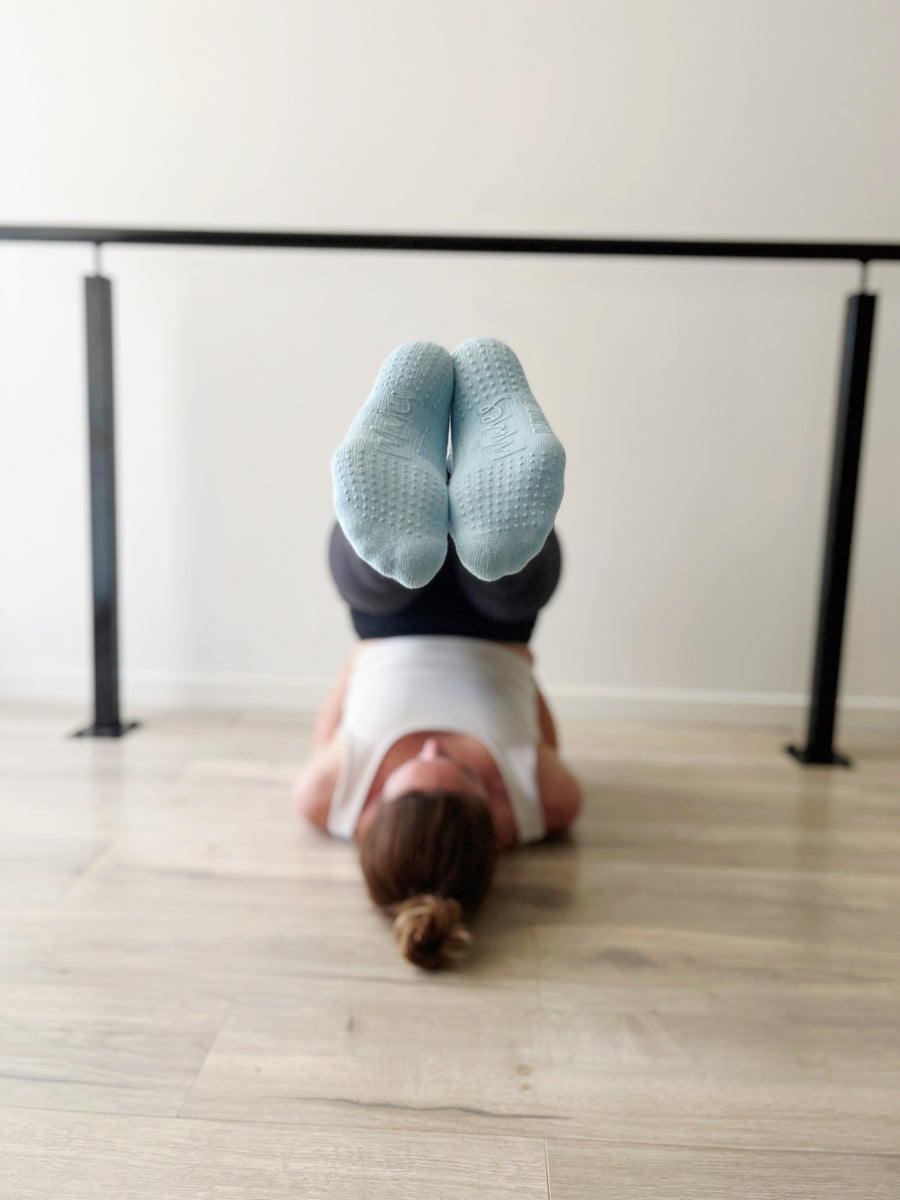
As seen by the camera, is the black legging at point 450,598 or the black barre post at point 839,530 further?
the black barre post at point 839,530

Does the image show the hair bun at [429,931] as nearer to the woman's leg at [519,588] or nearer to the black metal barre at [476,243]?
the woman's leg at [519,588]

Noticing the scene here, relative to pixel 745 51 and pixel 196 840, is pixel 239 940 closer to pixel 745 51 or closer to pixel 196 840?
pixel 196 840

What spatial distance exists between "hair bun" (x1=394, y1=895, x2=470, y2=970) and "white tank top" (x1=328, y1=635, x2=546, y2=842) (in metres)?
0.29

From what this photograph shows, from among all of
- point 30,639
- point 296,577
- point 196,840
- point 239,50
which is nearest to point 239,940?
point 196,840

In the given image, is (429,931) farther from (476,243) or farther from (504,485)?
(476,243)

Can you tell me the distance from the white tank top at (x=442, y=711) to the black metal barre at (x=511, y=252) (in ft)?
2.24

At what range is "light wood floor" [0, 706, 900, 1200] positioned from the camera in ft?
2.46

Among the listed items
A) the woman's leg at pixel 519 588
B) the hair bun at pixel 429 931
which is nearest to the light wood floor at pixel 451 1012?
the hair bun at pixel 429 931

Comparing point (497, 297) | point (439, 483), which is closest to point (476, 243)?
point (497, 297)

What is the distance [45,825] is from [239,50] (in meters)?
1.58

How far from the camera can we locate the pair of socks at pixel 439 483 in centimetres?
89

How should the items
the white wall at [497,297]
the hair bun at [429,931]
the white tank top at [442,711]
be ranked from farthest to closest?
1. the white wall at [497,297]
2. the white tank top at [442,711]
3. the hair bun at [429,931]

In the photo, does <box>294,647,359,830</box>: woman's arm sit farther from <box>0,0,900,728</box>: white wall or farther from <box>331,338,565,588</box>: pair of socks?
<box>0,0,900,728</box>: white wall

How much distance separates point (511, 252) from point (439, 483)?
33.7 inches
